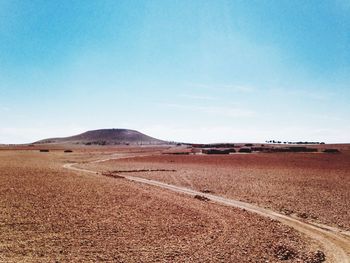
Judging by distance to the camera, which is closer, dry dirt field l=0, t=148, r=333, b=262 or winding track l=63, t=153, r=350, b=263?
dry dirt field l=0, t=148, r=333, b=262

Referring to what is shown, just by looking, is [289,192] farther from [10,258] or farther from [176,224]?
[10,258]

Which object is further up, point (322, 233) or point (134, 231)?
point (134, 231)

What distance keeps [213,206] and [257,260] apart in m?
10.2

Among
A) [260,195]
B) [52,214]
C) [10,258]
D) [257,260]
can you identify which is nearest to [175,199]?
[260,195]

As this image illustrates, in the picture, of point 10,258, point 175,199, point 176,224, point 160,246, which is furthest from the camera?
point 175,199

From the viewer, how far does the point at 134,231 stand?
16.4 m

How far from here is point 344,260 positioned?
13.1 meters

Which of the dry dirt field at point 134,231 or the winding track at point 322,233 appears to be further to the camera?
the winding track at point 322,233

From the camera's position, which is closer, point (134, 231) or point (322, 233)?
point (134, 231)

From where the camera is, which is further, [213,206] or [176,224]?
[213,206]

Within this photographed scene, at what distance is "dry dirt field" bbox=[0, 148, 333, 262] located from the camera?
43.2ft

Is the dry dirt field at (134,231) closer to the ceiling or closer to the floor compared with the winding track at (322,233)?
closer to the ceiling

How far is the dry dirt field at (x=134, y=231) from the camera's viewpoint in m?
13.2

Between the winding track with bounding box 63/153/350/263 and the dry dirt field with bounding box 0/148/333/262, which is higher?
the dry dirt field with bounding box 0/148/333/262
